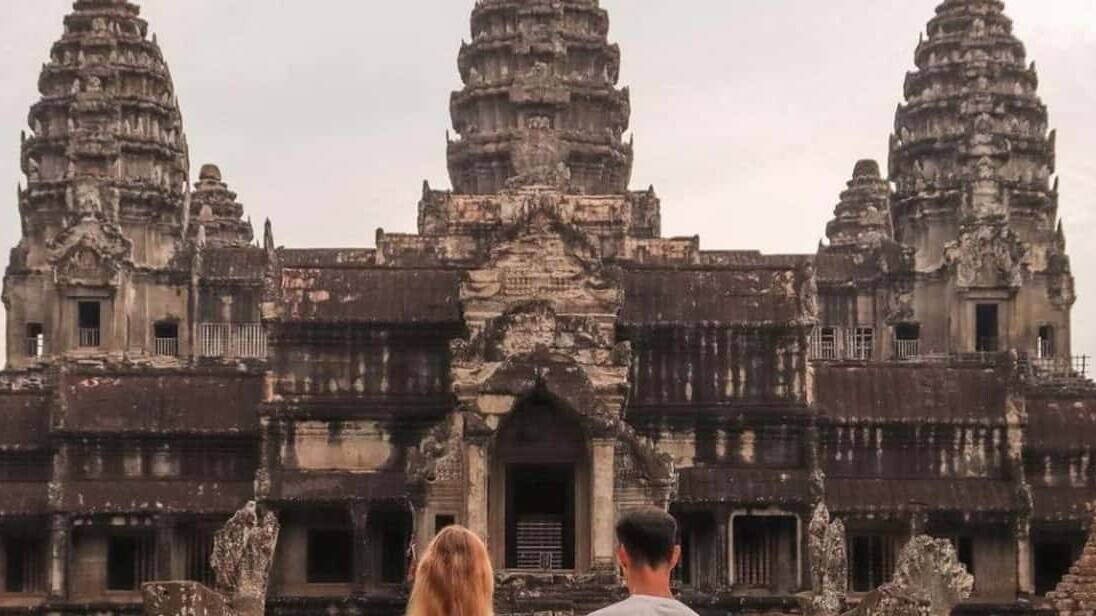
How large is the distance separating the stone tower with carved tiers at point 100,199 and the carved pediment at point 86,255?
0.03 meters

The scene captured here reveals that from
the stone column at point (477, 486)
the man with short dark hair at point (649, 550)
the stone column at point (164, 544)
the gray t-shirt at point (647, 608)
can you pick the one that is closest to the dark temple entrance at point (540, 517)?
the stone column at point (477, 486)

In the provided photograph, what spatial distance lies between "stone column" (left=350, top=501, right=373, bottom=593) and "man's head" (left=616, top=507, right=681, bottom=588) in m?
33.3

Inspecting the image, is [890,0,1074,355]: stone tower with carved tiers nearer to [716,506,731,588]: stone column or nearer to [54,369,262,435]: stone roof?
[716,506,731,588]: stone column

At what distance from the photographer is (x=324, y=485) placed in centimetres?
4412

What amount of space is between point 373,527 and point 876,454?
1124cm

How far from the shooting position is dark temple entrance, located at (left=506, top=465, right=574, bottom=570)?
42406 millimetres

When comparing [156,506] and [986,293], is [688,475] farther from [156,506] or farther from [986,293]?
[986,293]

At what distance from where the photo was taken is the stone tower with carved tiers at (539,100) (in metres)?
60.2

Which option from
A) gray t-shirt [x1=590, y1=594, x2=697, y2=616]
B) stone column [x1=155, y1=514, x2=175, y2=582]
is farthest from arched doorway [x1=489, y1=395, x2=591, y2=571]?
gray t-shirt [x1=590, y1=594, x2=697, y2=616]

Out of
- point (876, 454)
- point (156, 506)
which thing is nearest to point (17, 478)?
point (156, 506)

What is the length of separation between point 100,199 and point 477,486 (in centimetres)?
2975

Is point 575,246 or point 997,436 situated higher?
point 575,246

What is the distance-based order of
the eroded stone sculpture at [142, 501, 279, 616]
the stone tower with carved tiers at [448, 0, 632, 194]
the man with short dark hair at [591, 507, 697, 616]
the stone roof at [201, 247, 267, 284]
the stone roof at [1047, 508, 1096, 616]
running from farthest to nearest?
the stone roof at [201, 247, 267, 284], the stone tower with carved tiers at [448, 0, 632, 194], the eroded stone sculpture at [142, 501, 279, 616], the stone roof at [1047, 508, 1096, 616], the man with short dark hair at [591, 507, 697, 616]

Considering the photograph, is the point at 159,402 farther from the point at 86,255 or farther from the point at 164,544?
the point at 86,255
